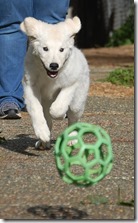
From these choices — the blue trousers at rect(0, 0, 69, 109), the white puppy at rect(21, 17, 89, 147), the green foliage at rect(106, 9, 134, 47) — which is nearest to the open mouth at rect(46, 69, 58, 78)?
the white puppy at rect(21, 17, 89, 147)

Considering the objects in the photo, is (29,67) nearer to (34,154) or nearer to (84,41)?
(34,154)

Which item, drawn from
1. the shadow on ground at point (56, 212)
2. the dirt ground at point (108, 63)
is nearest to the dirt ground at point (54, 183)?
the shadow on ground at point (56, 212)

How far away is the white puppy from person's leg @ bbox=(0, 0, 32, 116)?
1.75 m

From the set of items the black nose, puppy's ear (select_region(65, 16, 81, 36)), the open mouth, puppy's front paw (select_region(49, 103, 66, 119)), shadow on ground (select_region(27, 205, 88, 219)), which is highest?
puppy's ear (select_region(65, 16, 81, 36))

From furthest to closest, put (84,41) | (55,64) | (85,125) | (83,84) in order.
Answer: (84,41), (83,84), (55,64), (85,125)

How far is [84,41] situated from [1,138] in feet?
48.1

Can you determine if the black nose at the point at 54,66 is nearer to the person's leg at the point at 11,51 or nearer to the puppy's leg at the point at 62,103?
the puppy's leg at the point at 62,103

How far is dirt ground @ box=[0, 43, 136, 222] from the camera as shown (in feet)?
15.3

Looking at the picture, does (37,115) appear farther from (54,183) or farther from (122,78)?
(122,78)

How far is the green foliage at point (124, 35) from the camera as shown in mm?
20323

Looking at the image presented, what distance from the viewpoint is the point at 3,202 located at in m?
4.90

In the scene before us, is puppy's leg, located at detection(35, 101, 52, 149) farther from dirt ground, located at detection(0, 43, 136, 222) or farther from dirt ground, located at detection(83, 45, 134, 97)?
dirt ground, located at detection(83, 45, 134, 97)

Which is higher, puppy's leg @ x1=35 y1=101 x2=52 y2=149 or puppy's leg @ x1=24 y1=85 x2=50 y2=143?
puppy's leg @ x1=24 y1=85 x2=50 y2=143

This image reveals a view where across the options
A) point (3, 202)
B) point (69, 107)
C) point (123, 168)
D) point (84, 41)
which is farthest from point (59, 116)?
point (84, 41)
